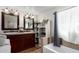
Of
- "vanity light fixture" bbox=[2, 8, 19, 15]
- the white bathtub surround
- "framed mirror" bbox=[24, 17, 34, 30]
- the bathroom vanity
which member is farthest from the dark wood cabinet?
"vanity light fixture" bbox=[2, 8, 19, 15]

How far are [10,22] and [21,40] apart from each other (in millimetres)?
357

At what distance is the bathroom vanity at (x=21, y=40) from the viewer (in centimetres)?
172

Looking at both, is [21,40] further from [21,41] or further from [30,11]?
[30,11]

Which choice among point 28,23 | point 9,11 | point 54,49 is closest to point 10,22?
point 9,11

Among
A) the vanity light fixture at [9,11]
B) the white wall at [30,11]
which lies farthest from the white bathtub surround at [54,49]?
the vanity light fixture at [9,11]

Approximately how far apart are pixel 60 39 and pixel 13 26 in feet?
2.72

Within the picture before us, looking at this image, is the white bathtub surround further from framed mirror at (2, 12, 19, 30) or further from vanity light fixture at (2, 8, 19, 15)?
vanity light fixture at (2, 8, 19, 15)

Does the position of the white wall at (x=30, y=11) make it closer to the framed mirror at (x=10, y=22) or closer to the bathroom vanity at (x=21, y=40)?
the framed mirror at (x=10, y=22)

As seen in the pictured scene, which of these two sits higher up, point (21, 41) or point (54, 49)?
point (21, 41)

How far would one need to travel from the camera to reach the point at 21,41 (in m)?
1.78

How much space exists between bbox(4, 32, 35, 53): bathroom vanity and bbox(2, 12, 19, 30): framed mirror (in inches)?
4.1
